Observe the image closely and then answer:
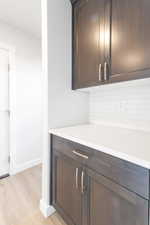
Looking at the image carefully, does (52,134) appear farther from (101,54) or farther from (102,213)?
(101,54)

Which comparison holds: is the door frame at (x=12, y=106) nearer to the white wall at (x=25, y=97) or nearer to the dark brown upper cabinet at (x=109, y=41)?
the white wall at (x=25, y=97)

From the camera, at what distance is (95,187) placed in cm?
100

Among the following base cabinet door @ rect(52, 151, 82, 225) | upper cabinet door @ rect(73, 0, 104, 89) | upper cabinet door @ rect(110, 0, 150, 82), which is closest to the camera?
upper cabinet door @ rect(110, 0, 150, 82)

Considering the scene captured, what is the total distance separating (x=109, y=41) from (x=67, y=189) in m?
1.34

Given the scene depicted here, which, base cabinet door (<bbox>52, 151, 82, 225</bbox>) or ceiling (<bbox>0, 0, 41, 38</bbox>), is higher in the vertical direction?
ceiling (<bbox>0, 0, 41, 38</bbox>)

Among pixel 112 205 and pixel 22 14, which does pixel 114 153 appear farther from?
pixel 22 14

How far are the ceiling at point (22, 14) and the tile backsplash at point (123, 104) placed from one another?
139cm

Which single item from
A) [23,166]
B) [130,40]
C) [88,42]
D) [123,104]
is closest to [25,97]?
[23,166]

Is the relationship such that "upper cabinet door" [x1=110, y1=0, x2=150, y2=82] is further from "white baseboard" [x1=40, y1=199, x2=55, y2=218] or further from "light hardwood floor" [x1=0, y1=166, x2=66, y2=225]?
"light hardwood floor" [x1=0, y1=166, x2=66, y2=225]

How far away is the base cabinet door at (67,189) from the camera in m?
1.15

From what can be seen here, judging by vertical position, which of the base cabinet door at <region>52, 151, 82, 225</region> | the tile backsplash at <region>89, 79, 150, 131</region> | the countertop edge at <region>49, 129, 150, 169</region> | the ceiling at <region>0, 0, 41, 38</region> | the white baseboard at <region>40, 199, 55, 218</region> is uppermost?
the ceiling at <region>0, 0, 41, 38</region>

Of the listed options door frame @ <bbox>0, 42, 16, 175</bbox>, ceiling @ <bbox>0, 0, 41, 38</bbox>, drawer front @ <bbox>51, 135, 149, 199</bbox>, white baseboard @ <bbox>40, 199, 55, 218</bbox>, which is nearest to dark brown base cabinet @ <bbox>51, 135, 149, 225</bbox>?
drawer front @ <bbox>51, 135, 149, 199</bbox>

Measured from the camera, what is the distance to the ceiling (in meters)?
1.86

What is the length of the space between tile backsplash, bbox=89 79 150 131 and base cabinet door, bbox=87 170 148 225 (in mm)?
711
